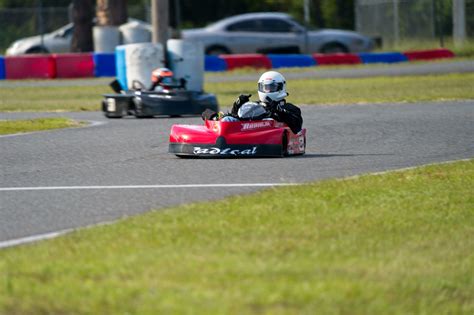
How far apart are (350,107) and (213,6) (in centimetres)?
2927

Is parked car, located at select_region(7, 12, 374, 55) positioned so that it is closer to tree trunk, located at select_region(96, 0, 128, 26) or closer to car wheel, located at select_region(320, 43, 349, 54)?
car wheel, located at select_region(320, 43, 349, 54)

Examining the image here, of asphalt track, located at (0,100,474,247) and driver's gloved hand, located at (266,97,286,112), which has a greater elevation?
driver's gloved hand, located at (266,97,286,112)

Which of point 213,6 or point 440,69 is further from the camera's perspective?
point 213,6

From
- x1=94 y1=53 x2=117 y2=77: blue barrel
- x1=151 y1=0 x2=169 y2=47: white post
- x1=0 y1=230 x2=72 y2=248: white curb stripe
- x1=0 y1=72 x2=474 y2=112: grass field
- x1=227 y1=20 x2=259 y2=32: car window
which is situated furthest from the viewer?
x1=227 y1=20 x2=259 y2=32: car window

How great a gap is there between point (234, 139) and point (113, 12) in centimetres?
2325

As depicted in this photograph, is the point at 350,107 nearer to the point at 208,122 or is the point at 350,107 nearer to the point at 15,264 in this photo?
the point at 208,122

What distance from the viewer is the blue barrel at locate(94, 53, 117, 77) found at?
29.9m

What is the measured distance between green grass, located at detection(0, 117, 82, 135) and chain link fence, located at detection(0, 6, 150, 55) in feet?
66.9

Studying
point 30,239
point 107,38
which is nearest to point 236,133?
point 30,239

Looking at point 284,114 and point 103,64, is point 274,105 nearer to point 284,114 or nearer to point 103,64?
point 284,114

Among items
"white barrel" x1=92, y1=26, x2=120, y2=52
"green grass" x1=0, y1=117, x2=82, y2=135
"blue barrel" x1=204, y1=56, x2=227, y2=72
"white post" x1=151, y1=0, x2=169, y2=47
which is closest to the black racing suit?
"green grass" x1=0, y1=117, x2=82, y2=135

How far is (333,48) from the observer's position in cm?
3488

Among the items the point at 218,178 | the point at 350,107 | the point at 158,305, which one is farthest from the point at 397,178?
the point at 350,107

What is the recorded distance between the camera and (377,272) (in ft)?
19.7
